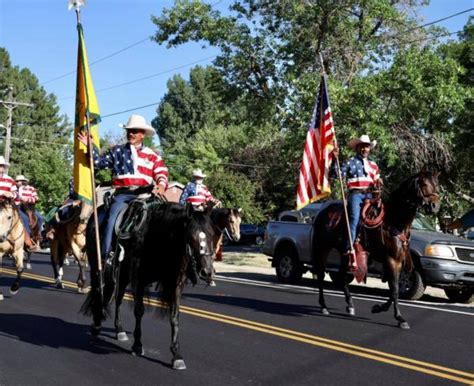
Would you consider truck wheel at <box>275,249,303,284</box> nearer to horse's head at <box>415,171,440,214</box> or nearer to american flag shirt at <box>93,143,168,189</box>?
horse's head at <box>415,171,440,214</box>

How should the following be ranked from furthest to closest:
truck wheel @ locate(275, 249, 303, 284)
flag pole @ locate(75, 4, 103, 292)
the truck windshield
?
truck wheel @ locate(275, 249, 303, 284) → the truck windshield → flag pole @ locate(75, 4, 103, 292)

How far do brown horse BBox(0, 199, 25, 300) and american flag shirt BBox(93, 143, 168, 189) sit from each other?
4.38m

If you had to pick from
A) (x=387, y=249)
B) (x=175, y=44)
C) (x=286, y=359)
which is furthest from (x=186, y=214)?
(x=175, y=44)

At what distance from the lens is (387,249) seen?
9.55m

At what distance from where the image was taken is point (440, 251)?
1230cm

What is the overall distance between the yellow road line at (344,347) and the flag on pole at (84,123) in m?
1.76

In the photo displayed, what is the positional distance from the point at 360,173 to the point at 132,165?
14.6 ft

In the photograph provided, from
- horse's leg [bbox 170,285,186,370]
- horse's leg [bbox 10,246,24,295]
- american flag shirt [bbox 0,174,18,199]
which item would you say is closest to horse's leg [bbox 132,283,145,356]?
horse's leg [bbox 170,285,186,370]

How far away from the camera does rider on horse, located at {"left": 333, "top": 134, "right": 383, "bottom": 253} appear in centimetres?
1020

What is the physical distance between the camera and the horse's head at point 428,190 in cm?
895

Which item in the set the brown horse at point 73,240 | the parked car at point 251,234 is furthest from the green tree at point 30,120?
the brown horse at point 73,240

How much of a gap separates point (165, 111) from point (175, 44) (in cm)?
4725

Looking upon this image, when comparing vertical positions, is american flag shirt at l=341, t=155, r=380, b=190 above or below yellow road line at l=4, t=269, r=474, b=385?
above

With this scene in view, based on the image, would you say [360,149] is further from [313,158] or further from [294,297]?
[294,297]
